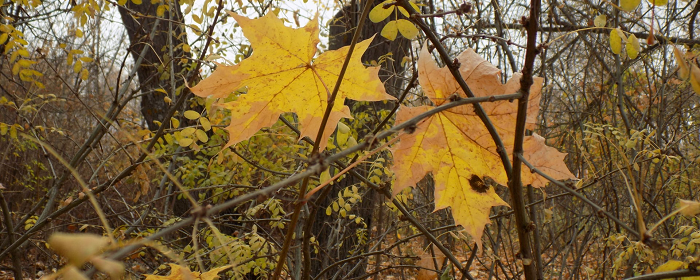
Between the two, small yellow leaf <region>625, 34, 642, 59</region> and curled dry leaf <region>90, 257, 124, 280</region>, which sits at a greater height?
small yellow leaf <region>625, 34, 642, 59</region>

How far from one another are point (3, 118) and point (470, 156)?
7.15 m

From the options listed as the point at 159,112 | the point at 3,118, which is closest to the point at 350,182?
the point at 159,112

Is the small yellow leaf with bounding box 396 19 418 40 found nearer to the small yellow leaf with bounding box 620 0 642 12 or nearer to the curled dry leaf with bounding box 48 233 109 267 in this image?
the small yellow leaf with bounding box 620 0 642 12

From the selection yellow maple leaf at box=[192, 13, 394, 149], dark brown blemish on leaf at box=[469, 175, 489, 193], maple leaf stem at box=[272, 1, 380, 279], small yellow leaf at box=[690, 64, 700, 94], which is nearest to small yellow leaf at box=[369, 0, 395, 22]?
yellow maple leaf at box=[192, 13, 394, 149]

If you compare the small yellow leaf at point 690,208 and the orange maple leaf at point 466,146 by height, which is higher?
the orange maple leaf at point 466,146

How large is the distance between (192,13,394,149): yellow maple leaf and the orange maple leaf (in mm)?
97

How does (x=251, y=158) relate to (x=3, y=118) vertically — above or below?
below

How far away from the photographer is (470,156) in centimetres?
83

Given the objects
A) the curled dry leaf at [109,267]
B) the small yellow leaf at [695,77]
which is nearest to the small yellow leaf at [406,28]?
the small yellow leaf at [695,77]

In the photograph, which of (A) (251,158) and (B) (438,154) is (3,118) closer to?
(A) (251,158)

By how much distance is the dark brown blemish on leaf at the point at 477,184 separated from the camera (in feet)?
2.66

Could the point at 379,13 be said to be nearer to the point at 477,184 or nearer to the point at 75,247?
the point at 477,184

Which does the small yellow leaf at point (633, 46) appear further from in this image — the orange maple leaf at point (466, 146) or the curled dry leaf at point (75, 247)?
the curled dry leaf at point (75, 247)

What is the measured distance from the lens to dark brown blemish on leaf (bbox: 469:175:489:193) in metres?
0.81
